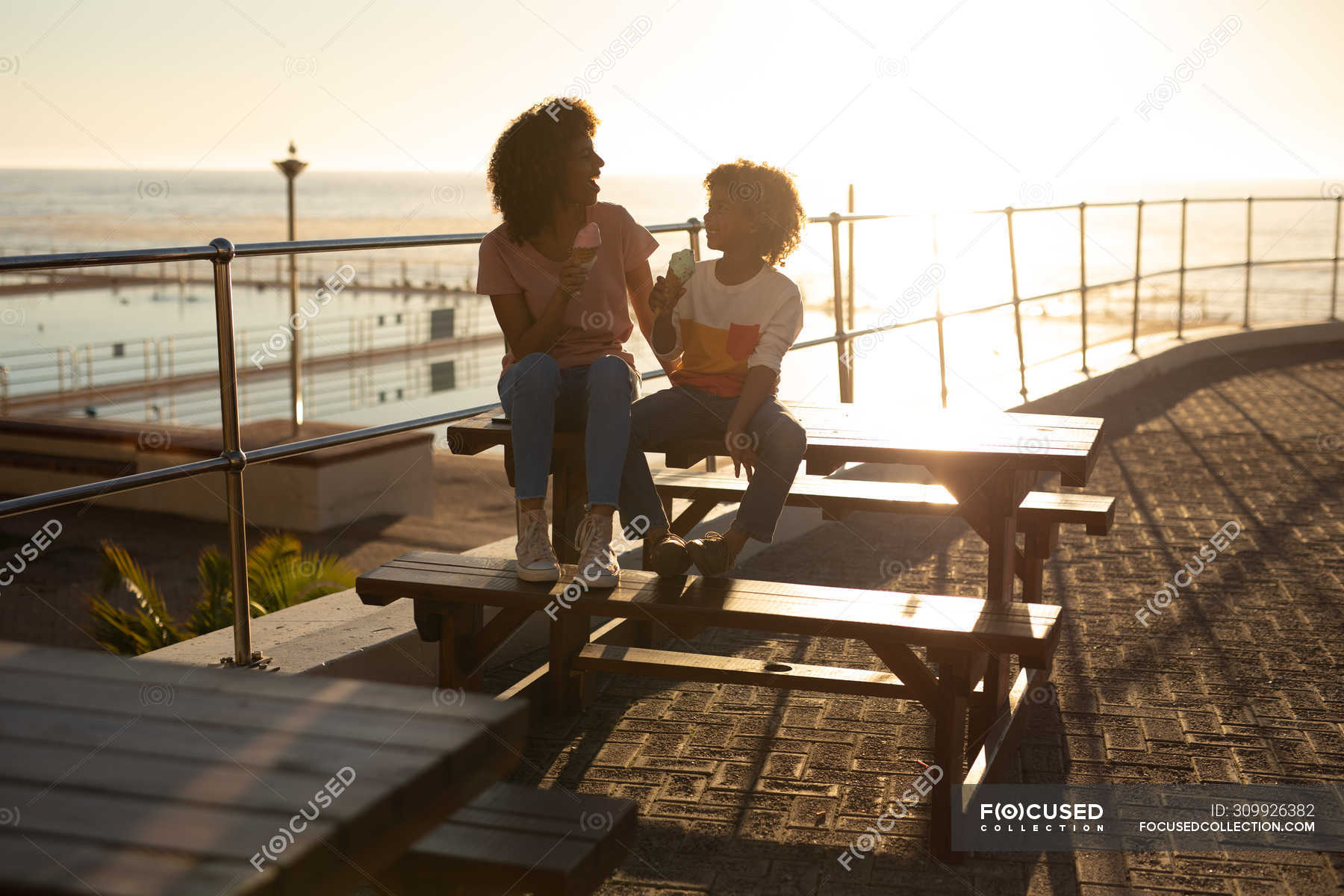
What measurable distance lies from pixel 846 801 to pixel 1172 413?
5.95 m

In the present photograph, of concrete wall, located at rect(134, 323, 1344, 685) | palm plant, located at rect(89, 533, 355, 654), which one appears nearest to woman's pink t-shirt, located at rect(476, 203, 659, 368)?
concrete wall, located at rect(134, 323, 1344, 685)

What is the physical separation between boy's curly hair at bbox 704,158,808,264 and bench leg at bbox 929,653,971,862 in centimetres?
121

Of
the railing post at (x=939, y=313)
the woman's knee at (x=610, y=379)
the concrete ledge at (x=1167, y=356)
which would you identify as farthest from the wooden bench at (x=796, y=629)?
the concrete ledge at (x=1167, y=356)

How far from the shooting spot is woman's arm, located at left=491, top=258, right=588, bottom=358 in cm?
303

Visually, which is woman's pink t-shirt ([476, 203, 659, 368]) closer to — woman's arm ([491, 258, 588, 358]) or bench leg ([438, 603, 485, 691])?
woman's arm ([491, 258, 588, 358])

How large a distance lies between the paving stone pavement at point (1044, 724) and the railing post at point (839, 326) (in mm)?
636

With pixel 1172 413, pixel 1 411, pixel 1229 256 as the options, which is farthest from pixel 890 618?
pixel 1229 256

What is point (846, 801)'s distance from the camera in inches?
109

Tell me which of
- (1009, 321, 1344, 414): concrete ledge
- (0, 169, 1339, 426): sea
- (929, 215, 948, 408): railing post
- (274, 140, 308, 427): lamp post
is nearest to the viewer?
(929, 215, 948, 408): railing post

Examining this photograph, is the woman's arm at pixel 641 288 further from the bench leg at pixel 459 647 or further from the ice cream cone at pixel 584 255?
the bench leg at pixel 459 647

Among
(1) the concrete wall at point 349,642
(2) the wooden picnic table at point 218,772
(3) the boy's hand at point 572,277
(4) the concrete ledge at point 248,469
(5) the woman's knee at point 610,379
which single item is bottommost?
(4) the concrete ledge at point 248,469

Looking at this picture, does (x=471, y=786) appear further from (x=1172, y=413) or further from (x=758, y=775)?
(x=1172, y=413)

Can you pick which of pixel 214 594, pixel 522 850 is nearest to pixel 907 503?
pixel 522 850

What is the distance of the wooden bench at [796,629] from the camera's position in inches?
99.7
